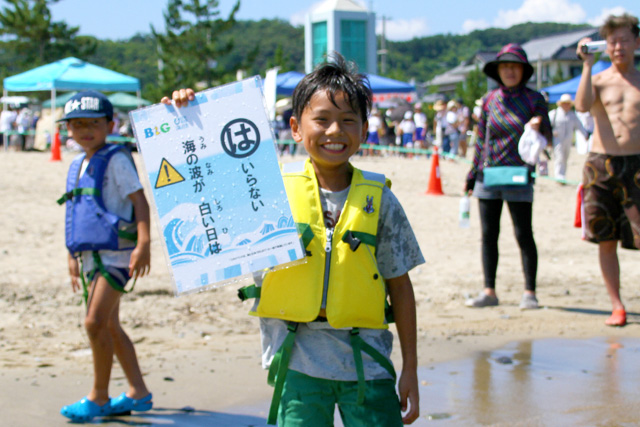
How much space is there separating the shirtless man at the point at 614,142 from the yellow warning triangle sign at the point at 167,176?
3.71 m

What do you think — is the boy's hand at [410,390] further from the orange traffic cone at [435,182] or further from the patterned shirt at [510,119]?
the orange traffic cone at [435,182]

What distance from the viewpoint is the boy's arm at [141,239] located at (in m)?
3.87

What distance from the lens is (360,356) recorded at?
2.52 m

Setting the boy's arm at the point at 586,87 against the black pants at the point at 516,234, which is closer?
the boy's arm at the point at 586,87

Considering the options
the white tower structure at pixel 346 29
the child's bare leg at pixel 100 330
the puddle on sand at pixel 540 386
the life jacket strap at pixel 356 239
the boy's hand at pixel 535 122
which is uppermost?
the white tower structure at pixel 346 29

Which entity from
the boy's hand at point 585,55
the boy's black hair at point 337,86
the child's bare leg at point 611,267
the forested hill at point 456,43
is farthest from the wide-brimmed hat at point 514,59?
the forested hill at point 456,43

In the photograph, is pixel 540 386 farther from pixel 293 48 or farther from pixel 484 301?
pixel 293 48

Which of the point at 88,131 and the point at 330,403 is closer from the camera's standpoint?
the point at 330,403

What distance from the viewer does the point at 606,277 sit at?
5738 mm

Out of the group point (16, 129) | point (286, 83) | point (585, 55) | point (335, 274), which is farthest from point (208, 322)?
point (16, 129)

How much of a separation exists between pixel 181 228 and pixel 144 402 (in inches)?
74.2

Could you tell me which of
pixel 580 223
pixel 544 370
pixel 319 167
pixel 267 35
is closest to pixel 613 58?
pixel 580 223

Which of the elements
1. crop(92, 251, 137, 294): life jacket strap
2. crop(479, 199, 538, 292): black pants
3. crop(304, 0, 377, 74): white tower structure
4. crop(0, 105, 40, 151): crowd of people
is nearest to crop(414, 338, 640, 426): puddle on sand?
crop(479, 199, 538, 292): black pants

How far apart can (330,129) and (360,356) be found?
759mm
